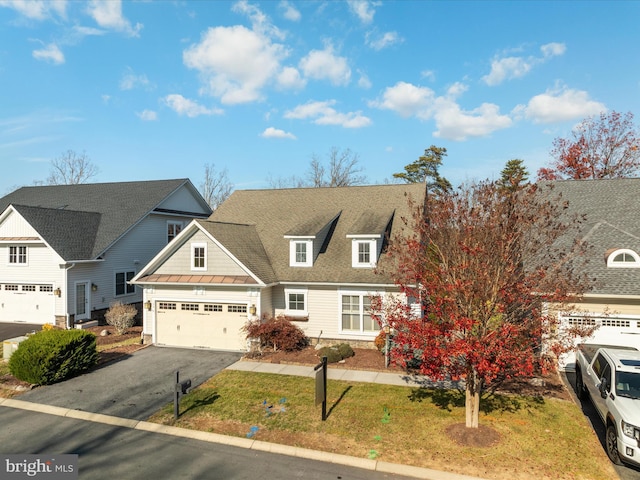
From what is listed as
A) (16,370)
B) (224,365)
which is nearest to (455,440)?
(224,365)

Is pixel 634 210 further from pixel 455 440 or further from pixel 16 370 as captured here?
pixel 16 370

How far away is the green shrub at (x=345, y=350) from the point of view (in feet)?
58.5

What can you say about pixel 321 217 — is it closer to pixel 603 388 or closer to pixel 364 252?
pixel 364 252

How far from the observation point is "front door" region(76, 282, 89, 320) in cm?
2516

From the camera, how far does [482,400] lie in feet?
42.8

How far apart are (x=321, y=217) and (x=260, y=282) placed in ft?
20.8

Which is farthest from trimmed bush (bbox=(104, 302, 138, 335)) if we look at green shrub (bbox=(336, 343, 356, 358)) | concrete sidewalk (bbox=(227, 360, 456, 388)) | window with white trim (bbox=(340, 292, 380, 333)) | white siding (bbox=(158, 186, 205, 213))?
green shrub (bbox=(336, 343, 356, 358))

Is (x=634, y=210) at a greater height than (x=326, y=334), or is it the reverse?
(x=634, y=210)

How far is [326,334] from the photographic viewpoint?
19.9 metres

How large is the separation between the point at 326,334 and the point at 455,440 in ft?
32.8

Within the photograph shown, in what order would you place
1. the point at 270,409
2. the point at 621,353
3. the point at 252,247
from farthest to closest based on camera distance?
the point at 252,247, the point at 270,409, the point at 621,353

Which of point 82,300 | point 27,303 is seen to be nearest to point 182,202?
point 82,300

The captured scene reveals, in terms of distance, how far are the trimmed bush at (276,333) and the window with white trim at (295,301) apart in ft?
4.68

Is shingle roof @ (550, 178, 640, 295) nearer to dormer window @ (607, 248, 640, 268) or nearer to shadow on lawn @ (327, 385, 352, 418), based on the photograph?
dormer window @ (607, 248, 640, 268)
